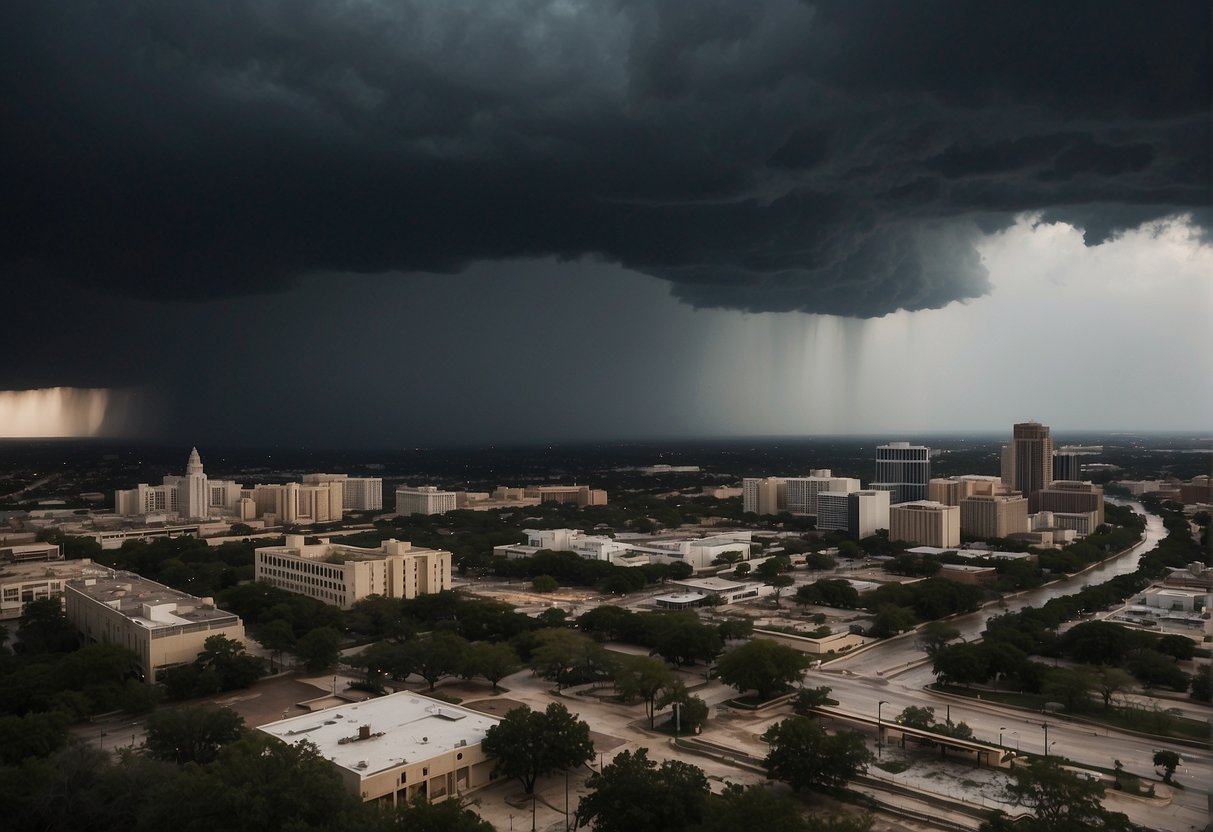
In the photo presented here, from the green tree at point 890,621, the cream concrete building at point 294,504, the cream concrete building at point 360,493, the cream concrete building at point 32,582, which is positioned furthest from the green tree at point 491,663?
the cream concrete building at point 360,493

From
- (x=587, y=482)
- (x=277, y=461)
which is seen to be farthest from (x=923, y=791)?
(x=277, y=461)

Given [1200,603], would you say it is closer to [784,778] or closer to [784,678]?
[784,678]

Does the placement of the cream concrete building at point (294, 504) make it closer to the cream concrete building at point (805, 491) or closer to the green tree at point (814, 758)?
the cream concrete building at point (805, 491)

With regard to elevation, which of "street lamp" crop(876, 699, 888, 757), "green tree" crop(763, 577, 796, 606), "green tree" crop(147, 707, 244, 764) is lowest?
"green tree" crop(763, 577, 796, 606)

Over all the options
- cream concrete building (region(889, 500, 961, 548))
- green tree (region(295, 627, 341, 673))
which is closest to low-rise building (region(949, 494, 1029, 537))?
cream concrete building (region(889, 500, 961, 548))

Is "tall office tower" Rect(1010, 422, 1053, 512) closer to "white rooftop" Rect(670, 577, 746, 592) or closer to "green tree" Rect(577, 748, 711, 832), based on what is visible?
"white rooftop" Rect(670, 577, 746, 592)
